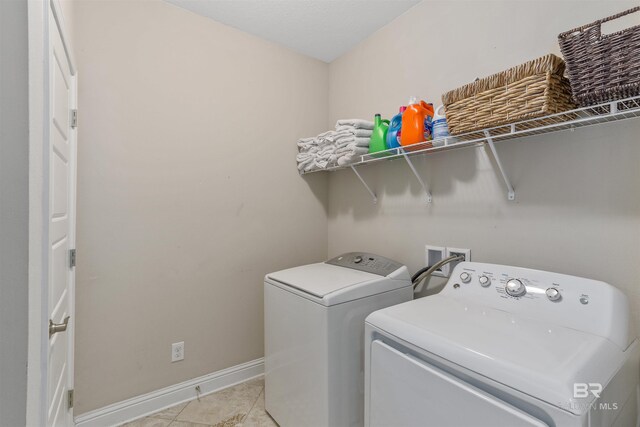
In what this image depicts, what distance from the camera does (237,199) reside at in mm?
2135

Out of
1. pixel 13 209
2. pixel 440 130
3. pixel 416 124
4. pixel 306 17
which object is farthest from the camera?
pixel 306 17

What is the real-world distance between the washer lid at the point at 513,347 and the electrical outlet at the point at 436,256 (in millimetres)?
501

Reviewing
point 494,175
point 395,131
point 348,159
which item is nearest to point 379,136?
point 395,131

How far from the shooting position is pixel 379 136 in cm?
178

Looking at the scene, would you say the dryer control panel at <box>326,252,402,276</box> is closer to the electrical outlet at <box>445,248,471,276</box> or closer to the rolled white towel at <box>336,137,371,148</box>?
the electrical outlet at <box>445,248,471,276</box>

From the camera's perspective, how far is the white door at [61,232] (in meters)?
1.04

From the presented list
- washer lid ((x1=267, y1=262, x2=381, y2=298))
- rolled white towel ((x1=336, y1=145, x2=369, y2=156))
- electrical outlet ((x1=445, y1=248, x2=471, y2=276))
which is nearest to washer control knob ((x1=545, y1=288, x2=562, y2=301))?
electrical outlet ((x1=445, y1=248, x2=471, y2=276))

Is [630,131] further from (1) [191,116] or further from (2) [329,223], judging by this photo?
(1) [191,116]

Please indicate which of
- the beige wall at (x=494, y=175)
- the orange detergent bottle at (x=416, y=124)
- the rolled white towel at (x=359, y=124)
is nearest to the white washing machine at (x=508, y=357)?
the beige wall at (x=494, y=175)

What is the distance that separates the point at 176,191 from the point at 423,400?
1.71 metres

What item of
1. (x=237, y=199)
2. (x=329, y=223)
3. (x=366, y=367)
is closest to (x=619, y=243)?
(x=366, y=367)

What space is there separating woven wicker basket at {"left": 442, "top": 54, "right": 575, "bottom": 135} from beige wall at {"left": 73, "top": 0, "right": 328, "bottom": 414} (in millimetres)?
1431

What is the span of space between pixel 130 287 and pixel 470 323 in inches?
69.3

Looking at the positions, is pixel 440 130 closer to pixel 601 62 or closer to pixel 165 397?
pixel 601 62
